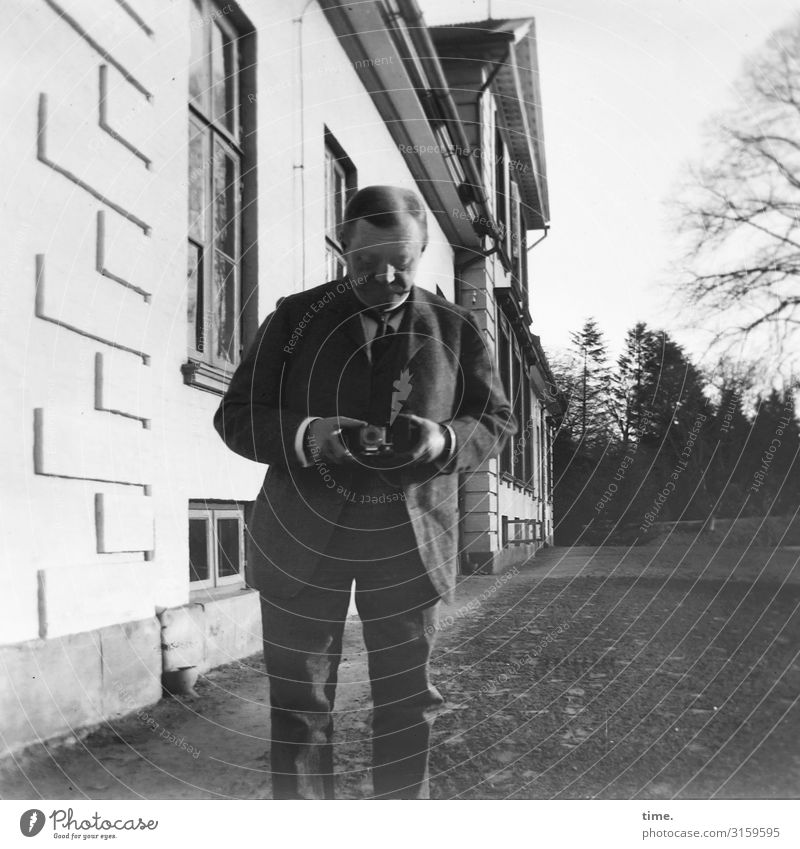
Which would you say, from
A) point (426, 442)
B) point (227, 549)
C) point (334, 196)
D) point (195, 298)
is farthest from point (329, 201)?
point (227, 549)

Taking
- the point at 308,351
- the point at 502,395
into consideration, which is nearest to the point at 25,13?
the point at 308,351

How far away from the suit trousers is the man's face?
343 mm

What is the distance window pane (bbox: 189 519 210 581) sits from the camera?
1.93 meters

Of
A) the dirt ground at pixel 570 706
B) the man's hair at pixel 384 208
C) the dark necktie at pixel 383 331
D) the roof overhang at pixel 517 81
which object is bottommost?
the dirt ground at pixel 570 706

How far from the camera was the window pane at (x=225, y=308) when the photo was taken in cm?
182

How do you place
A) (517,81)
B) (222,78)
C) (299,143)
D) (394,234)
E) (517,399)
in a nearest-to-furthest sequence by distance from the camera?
(394,234) < (517,399) < (517,81) < (299,143) < (222,78)

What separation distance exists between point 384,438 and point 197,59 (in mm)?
1037

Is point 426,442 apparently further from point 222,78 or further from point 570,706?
point 222,78

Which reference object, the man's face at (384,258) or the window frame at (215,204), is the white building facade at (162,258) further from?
the man's face at (384,258)

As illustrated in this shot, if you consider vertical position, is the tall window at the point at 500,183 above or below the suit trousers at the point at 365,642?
above

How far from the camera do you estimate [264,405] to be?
147cm

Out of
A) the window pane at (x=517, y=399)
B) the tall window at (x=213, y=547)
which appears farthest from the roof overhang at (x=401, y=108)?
the tall window at (x=213, y=547)

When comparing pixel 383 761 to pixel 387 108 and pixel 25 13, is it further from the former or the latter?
pixel 25 13

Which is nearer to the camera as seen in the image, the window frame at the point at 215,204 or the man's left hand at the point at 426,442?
the man's left hand at the point at 426,442
